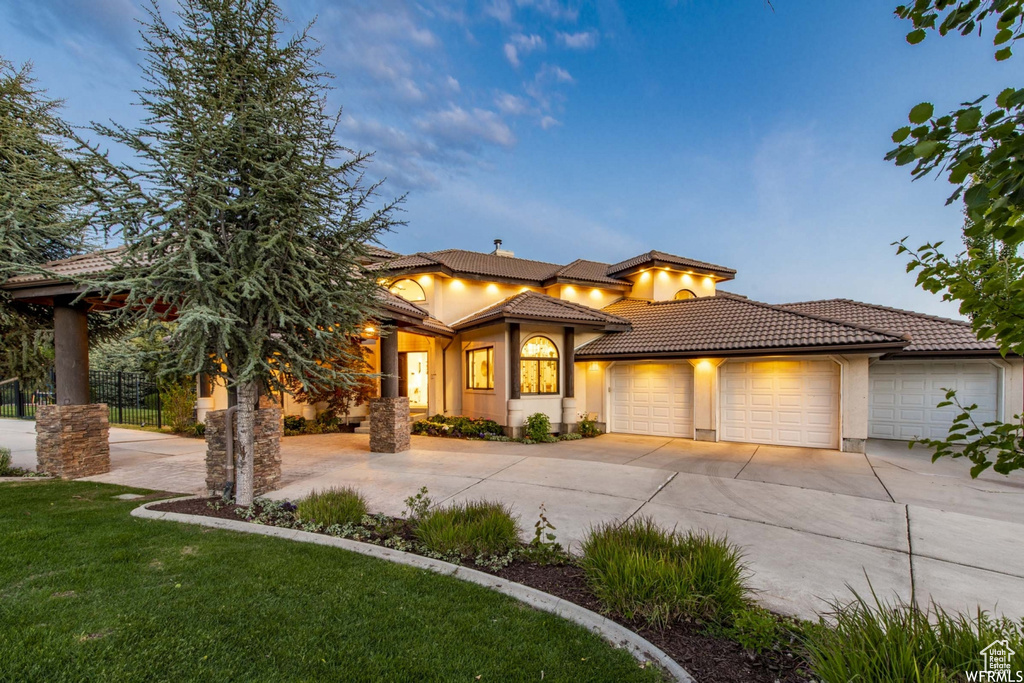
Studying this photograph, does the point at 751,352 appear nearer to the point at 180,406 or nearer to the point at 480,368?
the point at 480,368

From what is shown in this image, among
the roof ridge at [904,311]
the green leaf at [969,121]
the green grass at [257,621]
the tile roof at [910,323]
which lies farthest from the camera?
the roof ridge at [904,311]

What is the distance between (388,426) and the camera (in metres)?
10.3

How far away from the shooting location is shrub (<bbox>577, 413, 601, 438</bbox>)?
13.4 m

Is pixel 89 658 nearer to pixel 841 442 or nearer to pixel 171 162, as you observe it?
pixel 171 162

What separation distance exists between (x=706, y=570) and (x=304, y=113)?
288 inches

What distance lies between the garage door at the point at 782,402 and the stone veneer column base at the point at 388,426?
350 inches

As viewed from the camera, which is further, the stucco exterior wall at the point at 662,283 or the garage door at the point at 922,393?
the stucco exterior wall at the point at 662,283

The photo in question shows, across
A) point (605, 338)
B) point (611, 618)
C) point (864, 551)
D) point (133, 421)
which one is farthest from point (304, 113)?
point (133, 421)

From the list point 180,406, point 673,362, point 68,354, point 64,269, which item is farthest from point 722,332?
point 180,406

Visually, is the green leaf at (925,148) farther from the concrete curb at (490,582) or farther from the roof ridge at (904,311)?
the roof ridge at (904,311)

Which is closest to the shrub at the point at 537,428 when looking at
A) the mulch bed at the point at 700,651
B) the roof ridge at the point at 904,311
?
the mulch bed at the point at 700,651

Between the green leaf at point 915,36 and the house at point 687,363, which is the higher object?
the green leaf at point 915,36

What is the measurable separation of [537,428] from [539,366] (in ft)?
6.83

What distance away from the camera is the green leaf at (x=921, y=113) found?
136cm
